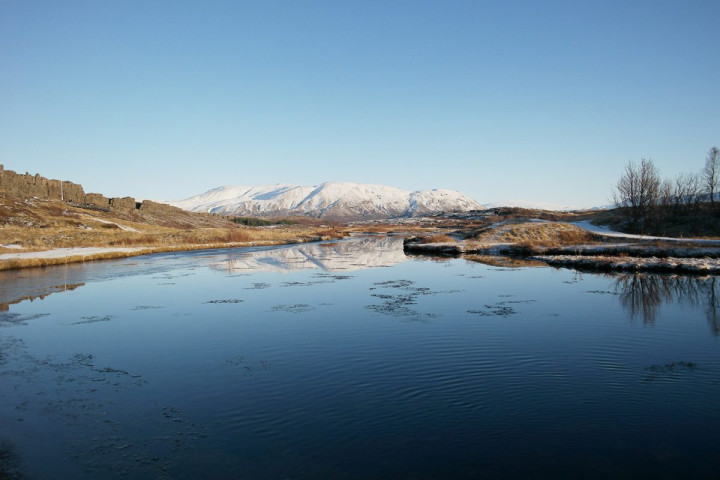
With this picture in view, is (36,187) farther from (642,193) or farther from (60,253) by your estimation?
(642,193)

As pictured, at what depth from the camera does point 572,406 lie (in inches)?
390

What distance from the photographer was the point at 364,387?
11.2m

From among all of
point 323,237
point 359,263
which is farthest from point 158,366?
point 323,237

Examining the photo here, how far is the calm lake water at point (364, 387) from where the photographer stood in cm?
787

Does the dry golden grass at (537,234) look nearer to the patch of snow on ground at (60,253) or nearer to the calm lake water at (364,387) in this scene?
the calm lake water at (364,387)

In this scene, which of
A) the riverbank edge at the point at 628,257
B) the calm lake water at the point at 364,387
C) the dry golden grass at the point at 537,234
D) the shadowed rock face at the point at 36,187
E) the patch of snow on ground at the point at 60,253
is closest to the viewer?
the calm lake water at the point at 364,387

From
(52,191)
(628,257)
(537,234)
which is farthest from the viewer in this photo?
(52,191)

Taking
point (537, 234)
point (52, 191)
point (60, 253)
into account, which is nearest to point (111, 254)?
point (60, 253)

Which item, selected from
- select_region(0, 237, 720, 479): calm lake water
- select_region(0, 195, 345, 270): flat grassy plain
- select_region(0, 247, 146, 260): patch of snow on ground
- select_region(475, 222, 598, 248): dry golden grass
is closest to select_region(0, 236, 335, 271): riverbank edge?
select_region(0, 195, 345, 270): flat grassy plain

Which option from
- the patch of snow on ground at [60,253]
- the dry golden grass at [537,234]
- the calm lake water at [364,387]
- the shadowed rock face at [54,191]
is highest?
the shadowed rock face at [54,191]

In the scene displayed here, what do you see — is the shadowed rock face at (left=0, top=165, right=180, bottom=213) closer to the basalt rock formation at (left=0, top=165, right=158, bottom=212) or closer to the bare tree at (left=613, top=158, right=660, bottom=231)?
the basalt rock formation at (left=0, top=165, right=158, bottom=212)

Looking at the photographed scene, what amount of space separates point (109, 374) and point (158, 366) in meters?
1.24

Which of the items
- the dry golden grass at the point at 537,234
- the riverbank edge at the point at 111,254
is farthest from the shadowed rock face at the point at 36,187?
the dry golden grass at the point at 537,234

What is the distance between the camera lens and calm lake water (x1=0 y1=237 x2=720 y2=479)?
7871mm
